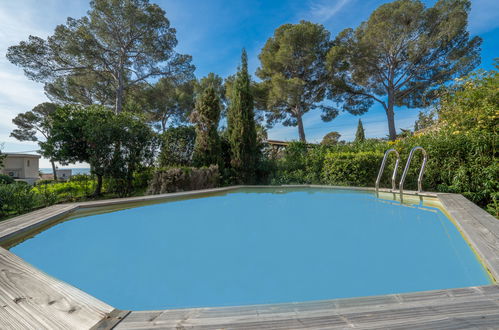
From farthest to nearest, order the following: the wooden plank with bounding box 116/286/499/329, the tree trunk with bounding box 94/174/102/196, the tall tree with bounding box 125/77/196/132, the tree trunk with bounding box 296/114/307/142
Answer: the tree trunk with bounding box 296/114/307/142 < the tall tree with bounding box 125/77/196/132 < the tree trunk with bounding box 94/174/102/196 < the wooden plank with bounding box 116/286/499/329

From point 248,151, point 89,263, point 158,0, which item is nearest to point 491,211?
point 89,263

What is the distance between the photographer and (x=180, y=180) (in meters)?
6.84

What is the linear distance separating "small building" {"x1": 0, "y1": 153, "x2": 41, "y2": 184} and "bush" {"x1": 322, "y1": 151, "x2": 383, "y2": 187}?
27880 mm

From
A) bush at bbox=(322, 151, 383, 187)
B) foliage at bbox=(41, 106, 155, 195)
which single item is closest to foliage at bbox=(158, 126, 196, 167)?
foliage at bbox=(41, 106, 155, 195)

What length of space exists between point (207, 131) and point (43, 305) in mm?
7655

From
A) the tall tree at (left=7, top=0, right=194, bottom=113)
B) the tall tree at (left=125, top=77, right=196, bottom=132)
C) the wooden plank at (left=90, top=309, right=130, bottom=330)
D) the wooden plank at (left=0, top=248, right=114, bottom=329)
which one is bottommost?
the wooden plank at (left=0, top=248, right=114, bottom=329)

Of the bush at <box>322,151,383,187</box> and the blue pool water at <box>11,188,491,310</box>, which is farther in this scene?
the bush at <box>322,151,383,187</box>

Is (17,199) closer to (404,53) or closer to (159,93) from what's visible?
(159,93)

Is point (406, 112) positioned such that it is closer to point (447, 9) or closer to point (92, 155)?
point (447, 9)

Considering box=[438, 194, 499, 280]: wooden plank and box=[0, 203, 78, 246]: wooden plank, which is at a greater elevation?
box=[438, 194, 499, 280]: wooden plank

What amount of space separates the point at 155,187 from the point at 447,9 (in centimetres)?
2042

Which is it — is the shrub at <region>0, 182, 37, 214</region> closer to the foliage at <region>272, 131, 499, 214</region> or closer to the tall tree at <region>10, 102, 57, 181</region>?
the foliage at <region>272, 131, 499, 214</region>

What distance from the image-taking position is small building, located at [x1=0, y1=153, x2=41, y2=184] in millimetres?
22516

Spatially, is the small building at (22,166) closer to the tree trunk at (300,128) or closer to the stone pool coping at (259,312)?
the tree trunk at (300,128)
